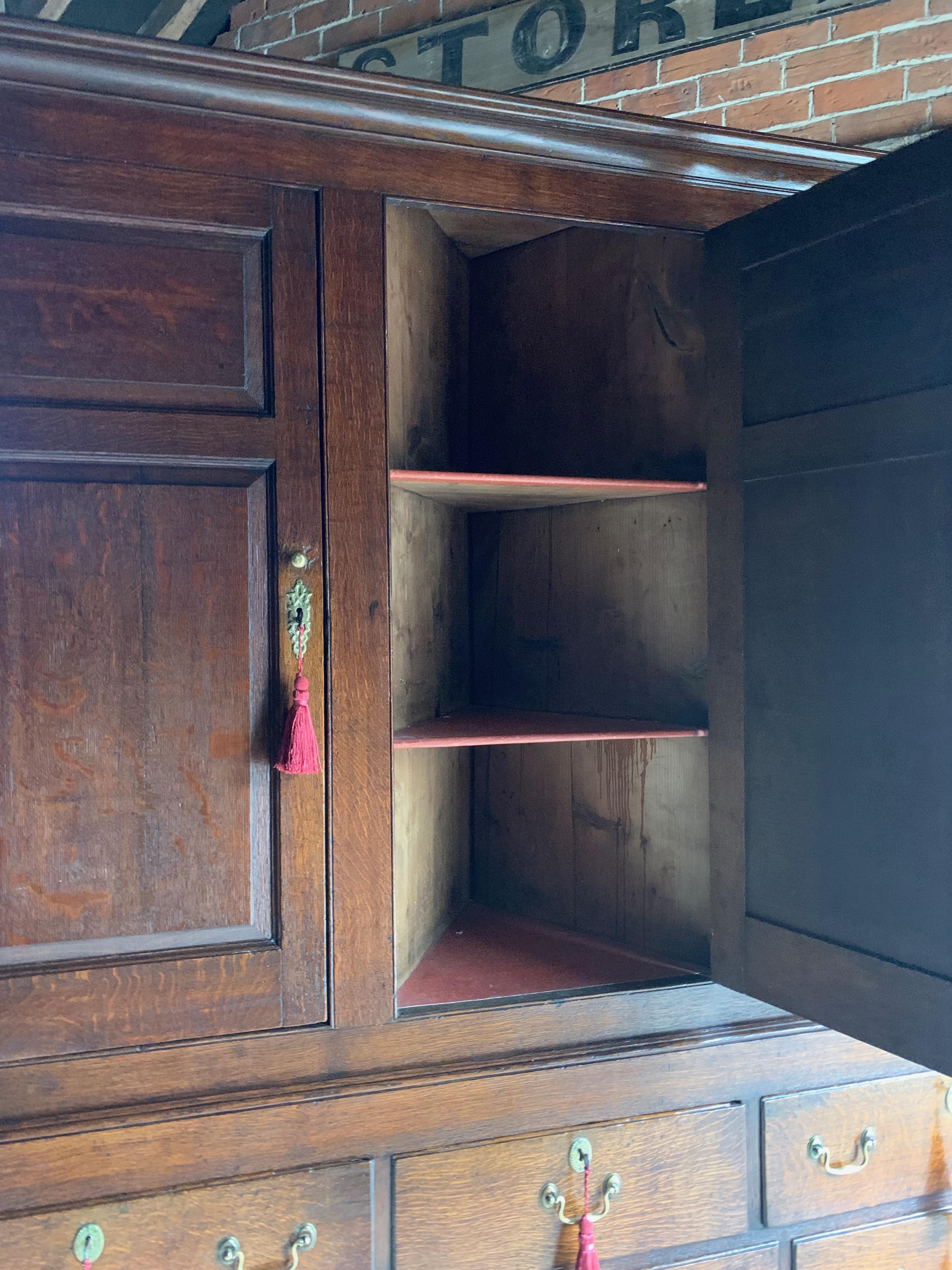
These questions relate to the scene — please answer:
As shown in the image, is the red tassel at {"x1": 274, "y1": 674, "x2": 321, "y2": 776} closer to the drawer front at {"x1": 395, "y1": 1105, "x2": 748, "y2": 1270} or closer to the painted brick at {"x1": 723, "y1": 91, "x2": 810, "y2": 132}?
the drawer front at {"x1": 395, "y1": 1105, "x2": 748, "y2": 1270}

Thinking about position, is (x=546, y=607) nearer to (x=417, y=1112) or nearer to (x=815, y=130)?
(x=417, y=1112)

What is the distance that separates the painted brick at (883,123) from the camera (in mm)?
1772

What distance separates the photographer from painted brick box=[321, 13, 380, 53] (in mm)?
2188

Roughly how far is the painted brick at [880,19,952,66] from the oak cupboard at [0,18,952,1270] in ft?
2.69

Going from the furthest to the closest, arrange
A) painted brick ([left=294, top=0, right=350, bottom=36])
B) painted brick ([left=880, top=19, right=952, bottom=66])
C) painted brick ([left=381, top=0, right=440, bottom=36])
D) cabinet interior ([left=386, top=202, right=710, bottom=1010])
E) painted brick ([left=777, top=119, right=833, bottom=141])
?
1. painted brick ([left=294, top=0, right=350, bottom=36])
2. painted brick ([left=381, top=0, right=440, bottom=36])
3. painted brick ([left=777, top=119, right=833, bottom=141])
4. painted brick ([left=880, top=19, right=952, bottom=66])
5. cabinet interior ([left=386, top=202, right=710, bottom=1010])

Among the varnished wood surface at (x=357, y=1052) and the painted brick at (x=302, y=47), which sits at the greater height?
the painted brick at (x=302, y=47)

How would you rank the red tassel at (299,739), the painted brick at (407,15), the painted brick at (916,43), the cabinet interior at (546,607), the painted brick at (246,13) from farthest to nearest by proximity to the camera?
the painted brick at (246,13) → the painted brick at (407,15) → the painted brick at (916,43) → the cabinet interior at (546,607) → the red tassel at (299,739)

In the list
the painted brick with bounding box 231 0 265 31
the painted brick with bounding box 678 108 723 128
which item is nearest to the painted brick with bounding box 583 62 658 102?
the painted brick with bounding box 678 108 723 128

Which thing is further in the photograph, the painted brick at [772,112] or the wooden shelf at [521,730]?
the painted brick at [772,112]

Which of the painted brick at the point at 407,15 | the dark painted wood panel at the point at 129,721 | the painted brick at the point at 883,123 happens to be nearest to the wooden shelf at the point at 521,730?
the dark painted wood panel at the point at 129,721

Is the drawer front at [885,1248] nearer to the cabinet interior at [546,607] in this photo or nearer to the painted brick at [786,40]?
the cabinet interior at [546,607]

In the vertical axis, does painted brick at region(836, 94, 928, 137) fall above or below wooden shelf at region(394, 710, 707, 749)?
above

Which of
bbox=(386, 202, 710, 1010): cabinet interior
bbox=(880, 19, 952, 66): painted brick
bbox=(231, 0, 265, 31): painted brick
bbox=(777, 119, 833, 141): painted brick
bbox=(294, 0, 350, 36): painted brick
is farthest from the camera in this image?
bbox=(231, 0, 265, 31): painted brick

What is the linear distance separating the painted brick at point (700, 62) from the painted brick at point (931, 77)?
361mm
